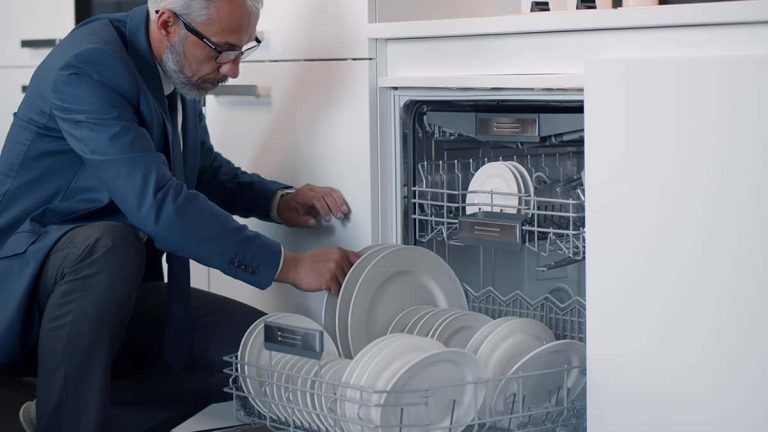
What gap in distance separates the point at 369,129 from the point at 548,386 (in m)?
0.63

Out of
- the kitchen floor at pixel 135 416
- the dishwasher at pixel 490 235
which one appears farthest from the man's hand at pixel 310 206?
the kitchen floor at pixel 135 416

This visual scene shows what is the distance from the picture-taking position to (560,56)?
5.99ft

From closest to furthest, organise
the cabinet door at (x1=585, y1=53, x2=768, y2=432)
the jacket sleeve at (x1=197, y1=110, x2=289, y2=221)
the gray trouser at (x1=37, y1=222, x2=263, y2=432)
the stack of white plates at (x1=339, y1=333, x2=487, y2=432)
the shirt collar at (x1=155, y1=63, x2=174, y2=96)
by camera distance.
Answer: the cabinet door at (x1=585, y1=53, x2=768, y2=432) → the stack of white plates at (x1=339, y1=333, x2=487, y2=432) → the gray trouser at (x1=37, y1=222, x2=263, y2=432) → the shirt collar at (x1=155, y1=63, x2=174, y2=96) → the jacket sleeve at (x1=197, y1=110, x2=289, y2=221)

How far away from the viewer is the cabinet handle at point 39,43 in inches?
115

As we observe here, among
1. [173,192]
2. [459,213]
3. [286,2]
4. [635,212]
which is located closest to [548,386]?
[635,212]

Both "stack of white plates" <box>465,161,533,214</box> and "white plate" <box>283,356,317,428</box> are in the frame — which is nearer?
"white plate" <box>283,356,317,428</box>

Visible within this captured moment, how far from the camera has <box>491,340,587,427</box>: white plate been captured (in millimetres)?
1686

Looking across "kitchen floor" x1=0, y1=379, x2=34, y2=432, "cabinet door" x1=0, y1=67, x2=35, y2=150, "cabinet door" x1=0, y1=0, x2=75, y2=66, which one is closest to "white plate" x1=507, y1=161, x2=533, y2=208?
"kitchen floor" x1=0, y1=379, x2=34, y2=432

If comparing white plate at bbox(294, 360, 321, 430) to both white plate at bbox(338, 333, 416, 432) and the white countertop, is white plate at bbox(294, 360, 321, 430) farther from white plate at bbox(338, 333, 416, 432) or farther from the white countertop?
the white countertop

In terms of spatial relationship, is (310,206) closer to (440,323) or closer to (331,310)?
(331,310)

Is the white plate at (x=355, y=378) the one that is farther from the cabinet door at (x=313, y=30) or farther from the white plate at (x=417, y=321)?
the cabinet door at (x=313, y=30)

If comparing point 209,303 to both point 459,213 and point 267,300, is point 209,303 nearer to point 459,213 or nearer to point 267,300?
point 267,300

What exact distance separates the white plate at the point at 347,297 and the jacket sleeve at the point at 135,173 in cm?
13

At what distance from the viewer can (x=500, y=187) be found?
6.61 ft
